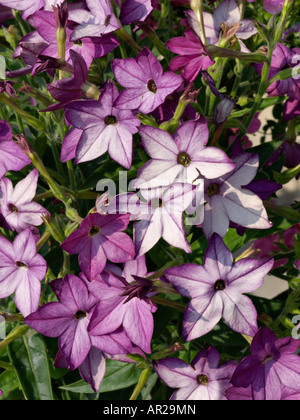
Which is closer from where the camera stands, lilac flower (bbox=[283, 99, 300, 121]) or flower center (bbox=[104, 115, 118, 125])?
flower center (bbox=[104, 115, 118, 125])

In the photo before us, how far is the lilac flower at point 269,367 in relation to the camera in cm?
62

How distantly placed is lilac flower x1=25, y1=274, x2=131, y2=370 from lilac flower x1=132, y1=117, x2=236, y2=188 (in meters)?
0.16

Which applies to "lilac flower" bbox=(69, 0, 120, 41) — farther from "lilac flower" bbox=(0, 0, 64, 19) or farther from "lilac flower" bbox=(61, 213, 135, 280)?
"lilac flower" bbox=(61, 213, 135, 280)

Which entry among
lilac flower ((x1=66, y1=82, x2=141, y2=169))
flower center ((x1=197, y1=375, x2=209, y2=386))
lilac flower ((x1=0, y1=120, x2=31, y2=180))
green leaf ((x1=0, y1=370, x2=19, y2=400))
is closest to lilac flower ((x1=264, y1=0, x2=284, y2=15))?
lilac flower ((x1=66, y1=82, x2=141, y2=169))

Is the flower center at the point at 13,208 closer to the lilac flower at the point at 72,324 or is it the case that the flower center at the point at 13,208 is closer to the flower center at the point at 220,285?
the lilac flower at the point at 72,324

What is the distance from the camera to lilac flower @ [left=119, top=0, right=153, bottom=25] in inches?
26.1

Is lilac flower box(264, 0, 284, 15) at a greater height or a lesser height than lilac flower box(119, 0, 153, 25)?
lesser

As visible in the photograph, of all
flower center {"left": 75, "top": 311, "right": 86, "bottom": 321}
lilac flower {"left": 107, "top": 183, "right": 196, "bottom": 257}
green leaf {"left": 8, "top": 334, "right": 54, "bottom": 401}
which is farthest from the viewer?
green leaf {"left": 8, "top": 334, "right": 54, "bottom": 401}

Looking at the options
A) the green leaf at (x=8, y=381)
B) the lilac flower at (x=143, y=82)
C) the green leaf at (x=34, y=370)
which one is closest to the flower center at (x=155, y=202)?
the lilac flower at (x=143, y=82)

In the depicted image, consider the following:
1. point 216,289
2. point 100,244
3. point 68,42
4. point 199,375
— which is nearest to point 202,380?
point 199,375

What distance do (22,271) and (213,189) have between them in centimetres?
26

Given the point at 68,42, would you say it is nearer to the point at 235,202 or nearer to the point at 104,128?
the point at 104,128

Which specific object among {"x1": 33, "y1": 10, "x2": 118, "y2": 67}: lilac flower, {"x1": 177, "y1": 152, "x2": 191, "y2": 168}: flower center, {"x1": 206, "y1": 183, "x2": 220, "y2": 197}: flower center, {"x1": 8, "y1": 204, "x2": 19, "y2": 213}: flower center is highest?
{"x1": 33, "y1": 10, "x2": 118, "y2": 67}: lilac flower
